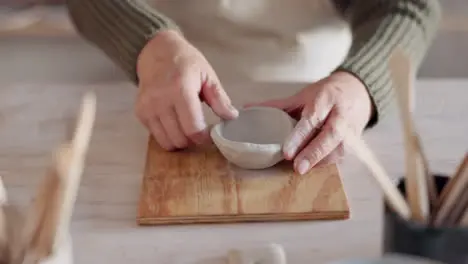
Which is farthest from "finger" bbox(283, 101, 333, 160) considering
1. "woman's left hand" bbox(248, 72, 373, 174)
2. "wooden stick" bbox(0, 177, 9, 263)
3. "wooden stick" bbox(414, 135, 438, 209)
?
"wooden stick" bbox(0, 177, 9, 263)

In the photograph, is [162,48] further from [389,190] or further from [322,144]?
[389,190]

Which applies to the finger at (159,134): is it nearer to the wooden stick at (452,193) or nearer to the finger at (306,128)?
the finger at (306,128)

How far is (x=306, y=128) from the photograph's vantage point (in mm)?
758

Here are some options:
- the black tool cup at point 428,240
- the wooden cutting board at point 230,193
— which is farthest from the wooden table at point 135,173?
the black tool cup at point 428,240

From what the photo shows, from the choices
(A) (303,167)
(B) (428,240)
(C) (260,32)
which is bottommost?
(C) (260,32)

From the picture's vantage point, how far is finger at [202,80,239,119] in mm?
788

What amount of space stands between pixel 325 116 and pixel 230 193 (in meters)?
0.16

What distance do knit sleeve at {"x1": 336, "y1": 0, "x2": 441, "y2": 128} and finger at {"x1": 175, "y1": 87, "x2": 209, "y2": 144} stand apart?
0.18m

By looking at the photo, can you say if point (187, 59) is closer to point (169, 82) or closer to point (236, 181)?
point (169, 82)

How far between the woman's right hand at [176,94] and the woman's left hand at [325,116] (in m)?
0.07

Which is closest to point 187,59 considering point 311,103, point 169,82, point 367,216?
point 169,82

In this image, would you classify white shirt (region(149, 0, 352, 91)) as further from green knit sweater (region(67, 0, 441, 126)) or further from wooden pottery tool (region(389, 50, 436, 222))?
wooden pottery tool (region(389, 50, 436, 222))

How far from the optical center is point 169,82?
828mm

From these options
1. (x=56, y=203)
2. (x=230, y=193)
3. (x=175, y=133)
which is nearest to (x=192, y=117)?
(x=175, y=133)
